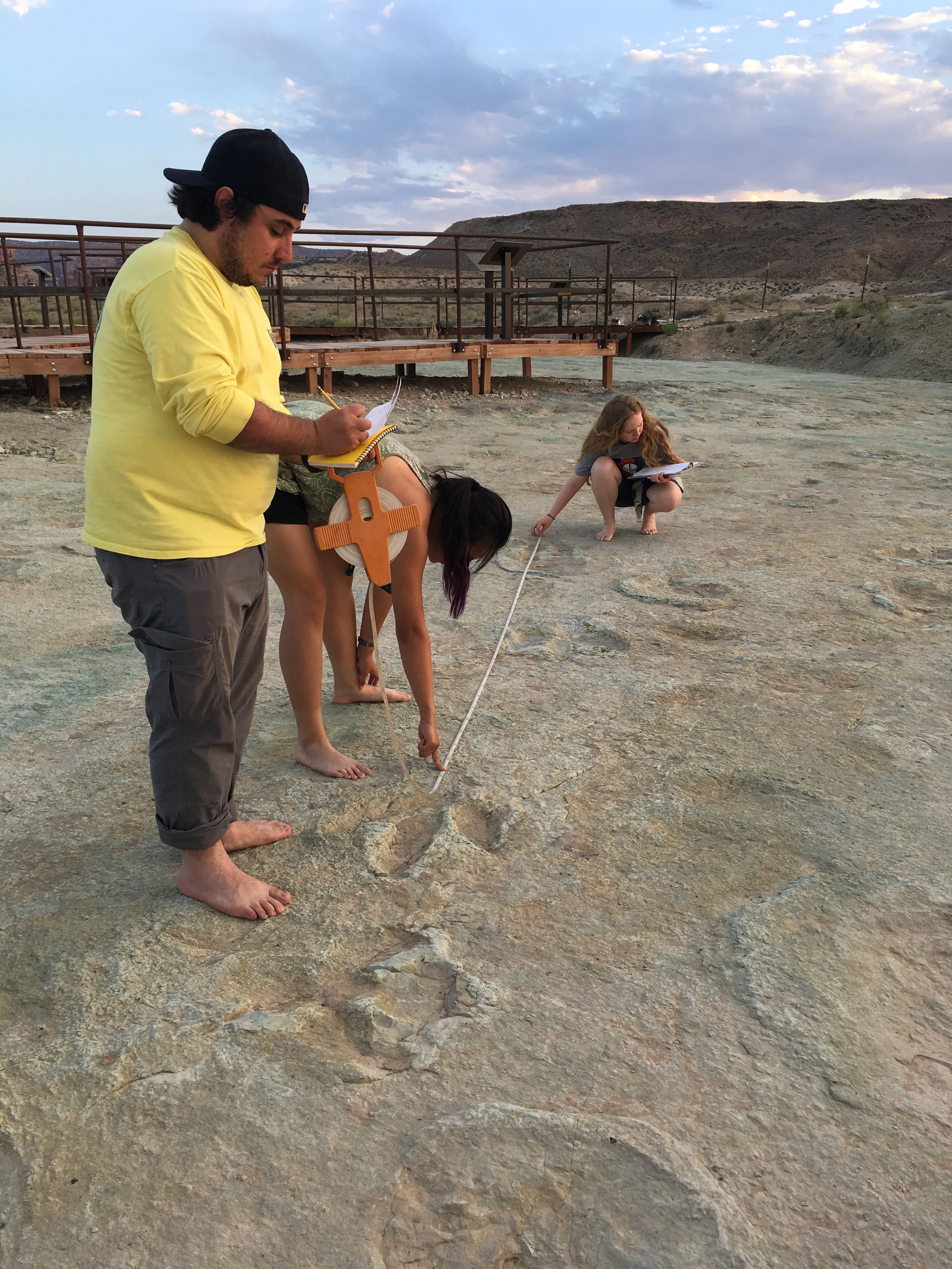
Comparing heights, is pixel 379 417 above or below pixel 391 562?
above

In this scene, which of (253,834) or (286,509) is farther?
(286,509)

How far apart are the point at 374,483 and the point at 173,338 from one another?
0.58 m

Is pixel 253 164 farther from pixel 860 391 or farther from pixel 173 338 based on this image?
pixel 860 391

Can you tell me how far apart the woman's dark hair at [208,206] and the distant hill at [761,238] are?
3581 cm

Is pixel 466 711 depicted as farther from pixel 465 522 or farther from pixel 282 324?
pixel 282 324

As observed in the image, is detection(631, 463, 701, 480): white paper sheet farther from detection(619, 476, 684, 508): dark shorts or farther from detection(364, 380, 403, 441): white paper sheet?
detection(364, 380, 403, 441): white paper sheet

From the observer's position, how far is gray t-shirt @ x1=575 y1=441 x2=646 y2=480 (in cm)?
460

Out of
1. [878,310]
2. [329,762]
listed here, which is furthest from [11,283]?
[878,310]

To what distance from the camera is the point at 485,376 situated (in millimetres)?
10211

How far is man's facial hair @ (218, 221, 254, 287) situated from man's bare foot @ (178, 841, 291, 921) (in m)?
1.04

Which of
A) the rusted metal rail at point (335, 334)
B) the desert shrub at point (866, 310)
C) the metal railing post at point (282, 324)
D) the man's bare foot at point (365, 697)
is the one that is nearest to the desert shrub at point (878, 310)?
the desert shrub at point (866, 310)

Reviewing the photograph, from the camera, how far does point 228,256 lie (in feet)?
5.02

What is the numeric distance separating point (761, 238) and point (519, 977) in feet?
193

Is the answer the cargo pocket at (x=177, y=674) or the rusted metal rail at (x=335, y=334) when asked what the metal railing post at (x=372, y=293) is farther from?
the cargo pocket at (x=177, y=674)
